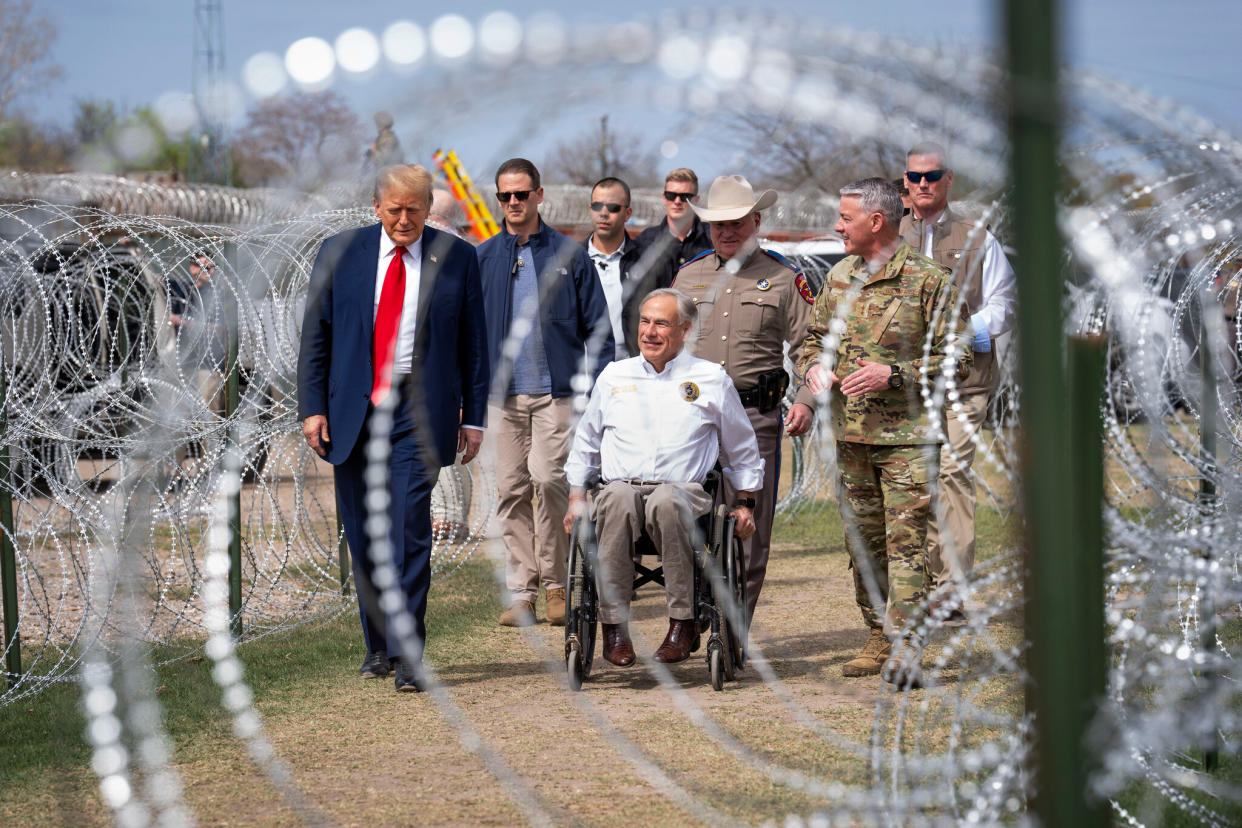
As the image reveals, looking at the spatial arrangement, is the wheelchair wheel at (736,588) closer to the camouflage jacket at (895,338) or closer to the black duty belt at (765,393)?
the camouflage jacket at (895,338)

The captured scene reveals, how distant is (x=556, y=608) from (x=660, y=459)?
178 centimetres

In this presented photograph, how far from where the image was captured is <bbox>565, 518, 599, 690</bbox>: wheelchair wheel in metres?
5.71

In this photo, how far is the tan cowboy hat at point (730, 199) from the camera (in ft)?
21.1

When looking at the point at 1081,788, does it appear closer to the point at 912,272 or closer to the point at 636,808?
the point at 636,808

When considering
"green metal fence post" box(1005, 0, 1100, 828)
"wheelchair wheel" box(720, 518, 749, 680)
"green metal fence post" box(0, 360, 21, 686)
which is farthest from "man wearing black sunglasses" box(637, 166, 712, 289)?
"green metal fence post" box(1005, 0, 1100, 828)

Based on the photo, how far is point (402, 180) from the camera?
18.7ft

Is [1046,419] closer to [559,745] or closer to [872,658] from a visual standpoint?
[559,745]

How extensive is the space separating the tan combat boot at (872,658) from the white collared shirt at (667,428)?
813mm

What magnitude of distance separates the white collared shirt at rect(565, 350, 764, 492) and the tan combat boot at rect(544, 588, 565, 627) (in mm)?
1491

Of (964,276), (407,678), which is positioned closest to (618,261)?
(964,276)

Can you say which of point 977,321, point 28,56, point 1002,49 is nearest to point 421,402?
point 977,321

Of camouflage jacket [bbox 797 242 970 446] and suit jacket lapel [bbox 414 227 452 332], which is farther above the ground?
suit jacket lapel [bbox 414 227 452 332]

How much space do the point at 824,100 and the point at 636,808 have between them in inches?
97.3

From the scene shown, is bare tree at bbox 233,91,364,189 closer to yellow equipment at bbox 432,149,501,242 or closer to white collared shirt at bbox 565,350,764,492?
white collared shirt at bbox 565,350,764,492
